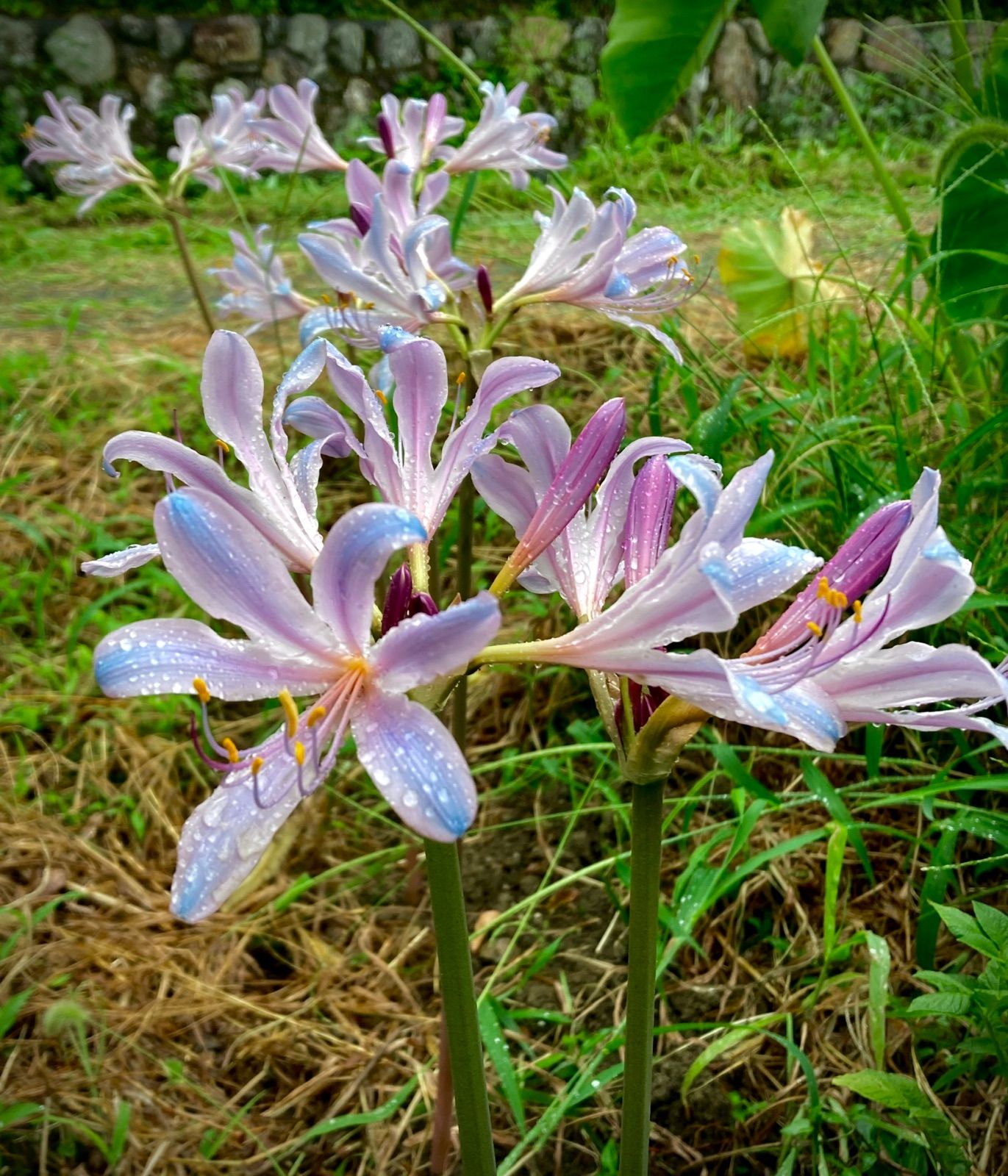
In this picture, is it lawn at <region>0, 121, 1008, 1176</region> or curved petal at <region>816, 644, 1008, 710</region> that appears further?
lawn at <region>0, 121, 1008, 1176</region>

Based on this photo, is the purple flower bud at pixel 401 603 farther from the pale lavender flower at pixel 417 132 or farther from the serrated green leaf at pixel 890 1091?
the pale lavender flower at pixel 417 132

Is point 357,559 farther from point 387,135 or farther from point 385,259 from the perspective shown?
point 387,135

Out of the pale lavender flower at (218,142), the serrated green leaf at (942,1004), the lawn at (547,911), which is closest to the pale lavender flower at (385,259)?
the lawn at (547,911)

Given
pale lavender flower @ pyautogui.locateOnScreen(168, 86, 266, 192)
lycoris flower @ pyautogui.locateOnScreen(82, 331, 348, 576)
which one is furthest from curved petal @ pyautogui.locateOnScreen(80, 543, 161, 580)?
pale lavender flower @ pyautogui.locateOnScreen(168, 86, 266, 192)

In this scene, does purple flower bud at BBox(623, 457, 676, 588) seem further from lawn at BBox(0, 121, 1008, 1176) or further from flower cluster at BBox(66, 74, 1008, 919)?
lawn at BBox(0, 121, 1008, 1176)

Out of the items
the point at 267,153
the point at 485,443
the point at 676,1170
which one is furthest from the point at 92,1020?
the point at 267,153

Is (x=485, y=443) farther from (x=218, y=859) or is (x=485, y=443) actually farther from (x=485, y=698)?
(x=485, y=698)

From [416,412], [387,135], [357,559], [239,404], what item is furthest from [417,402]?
[387,135]
